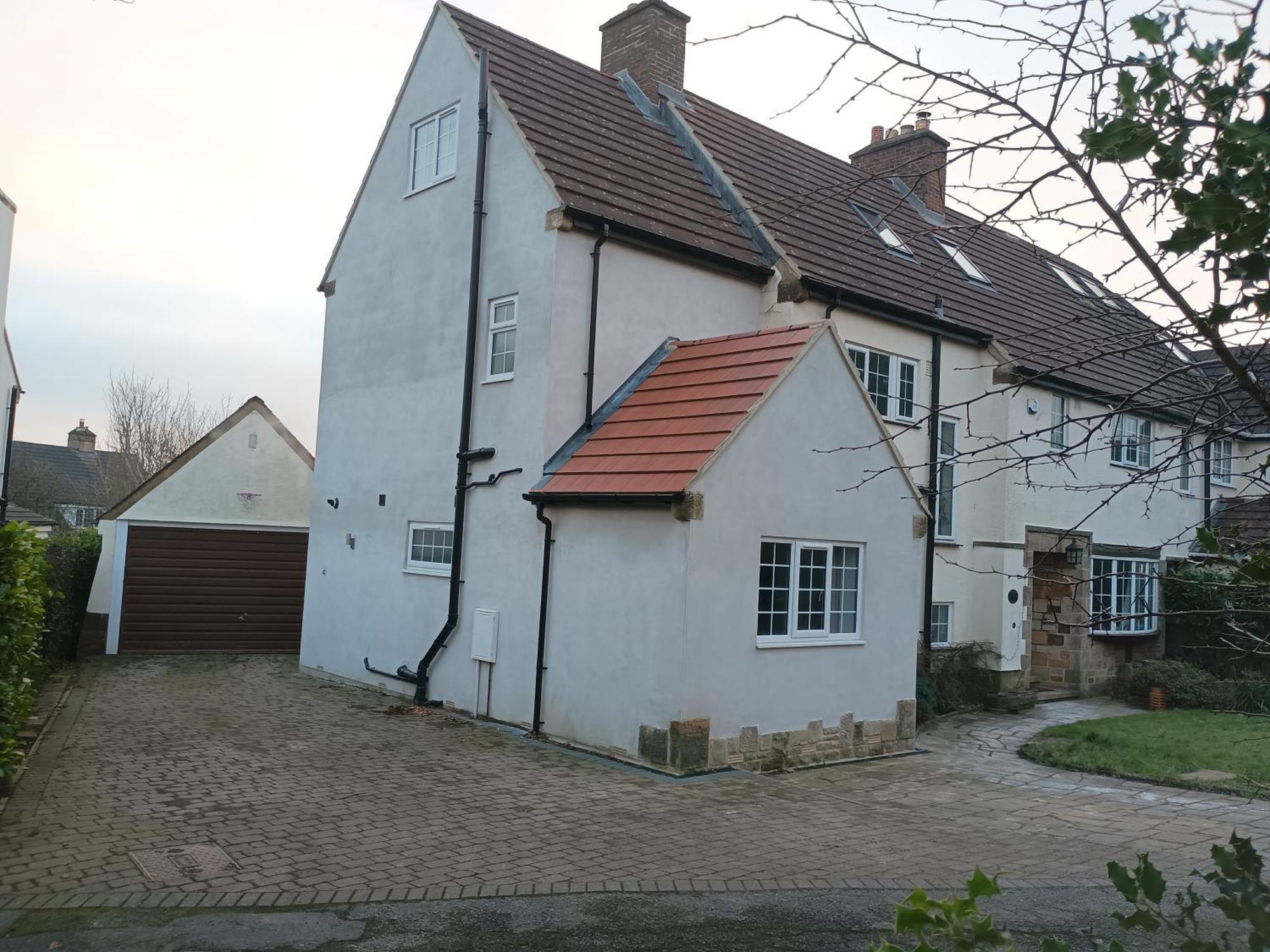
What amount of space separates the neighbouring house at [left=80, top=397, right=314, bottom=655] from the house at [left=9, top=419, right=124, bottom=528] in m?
22.3

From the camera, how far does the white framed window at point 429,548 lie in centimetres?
1470

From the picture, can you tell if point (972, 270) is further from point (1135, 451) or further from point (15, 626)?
point (15, 626)

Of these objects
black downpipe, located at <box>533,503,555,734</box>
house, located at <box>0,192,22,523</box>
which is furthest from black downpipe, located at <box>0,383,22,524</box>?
black downpipe, located at <box>533,503,555,734</box>

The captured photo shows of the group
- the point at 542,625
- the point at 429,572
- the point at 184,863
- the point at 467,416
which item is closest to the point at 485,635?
the point at 542,625

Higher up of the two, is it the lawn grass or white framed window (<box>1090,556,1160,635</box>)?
white framed window (<box>1090,556,1160,635</box>)

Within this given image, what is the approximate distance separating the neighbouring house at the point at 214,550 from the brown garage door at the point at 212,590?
18 mm

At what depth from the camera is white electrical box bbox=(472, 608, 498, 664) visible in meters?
13.2

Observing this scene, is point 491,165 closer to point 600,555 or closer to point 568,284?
point 568,284

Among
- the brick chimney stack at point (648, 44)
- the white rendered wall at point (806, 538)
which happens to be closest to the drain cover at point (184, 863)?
the white rendered wall at point (806, 538)

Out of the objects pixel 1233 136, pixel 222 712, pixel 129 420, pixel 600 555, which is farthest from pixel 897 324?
pixel 129 420

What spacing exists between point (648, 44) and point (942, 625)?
11.6 metres

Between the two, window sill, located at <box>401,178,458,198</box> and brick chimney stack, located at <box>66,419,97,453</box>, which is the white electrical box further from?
brick chimney stack, located at <box>66,419,97,453</box>

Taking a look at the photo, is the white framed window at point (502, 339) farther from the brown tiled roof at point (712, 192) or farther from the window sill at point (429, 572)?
the window sill at point (429, 572)

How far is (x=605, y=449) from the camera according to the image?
12500 mm
